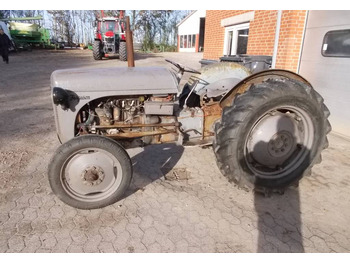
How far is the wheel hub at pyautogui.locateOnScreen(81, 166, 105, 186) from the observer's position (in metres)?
2.29

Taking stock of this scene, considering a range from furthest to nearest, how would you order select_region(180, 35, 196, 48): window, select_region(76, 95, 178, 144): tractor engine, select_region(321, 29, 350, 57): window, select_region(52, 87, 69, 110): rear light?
select_region(180, 35, 196, 48): window < select_region(321, 29, 350, 57): window < select_region(76, 95, 178, 144): tractor engine < select_region(52, 87, 69, 110): rear light

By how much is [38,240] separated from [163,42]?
1337 inches

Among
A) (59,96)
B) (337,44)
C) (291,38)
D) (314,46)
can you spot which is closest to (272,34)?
(291,38)

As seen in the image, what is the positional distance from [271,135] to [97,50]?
51.1 ft

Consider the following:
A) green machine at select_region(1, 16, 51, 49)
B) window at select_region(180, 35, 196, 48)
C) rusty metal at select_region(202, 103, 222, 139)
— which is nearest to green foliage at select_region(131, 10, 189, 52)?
window at select_region(180, 35, 196, 48)

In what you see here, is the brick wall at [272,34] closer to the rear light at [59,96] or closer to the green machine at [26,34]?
the rear light at [59,96]

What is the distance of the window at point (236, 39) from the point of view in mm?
7069

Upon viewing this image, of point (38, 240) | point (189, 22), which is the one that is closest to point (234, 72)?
point (38, 240)

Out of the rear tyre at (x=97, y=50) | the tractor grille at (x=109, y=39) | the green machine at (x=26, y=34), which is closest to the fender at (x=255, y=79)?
the rear tyre at (x=97, y=50)

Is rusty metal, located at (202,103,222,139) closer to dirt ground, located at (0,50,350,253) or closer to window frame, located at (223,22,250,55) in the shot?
dirt ground, located at (0,50,350,253)

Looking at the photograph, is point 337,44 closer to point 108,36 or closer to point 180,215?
point 180,215

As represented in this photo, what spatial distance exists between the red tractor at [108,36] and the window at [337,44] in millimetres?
13852

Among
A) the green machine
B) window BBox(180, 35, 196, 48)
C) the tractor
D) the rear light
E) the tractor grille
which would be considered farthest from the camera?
window BBox(180, 35, 196, 48)

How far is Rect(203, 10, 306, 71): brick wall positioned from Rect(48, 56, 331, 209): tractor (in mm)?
2597
